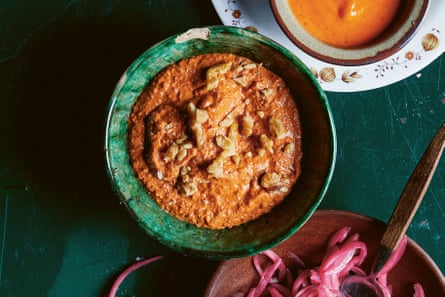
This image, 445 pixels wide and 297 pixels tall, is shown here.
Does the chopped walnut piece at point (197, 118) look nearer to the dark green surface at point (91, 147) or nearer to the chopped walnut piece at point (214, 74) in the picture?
the chopped walnut piece at point (214, 74)

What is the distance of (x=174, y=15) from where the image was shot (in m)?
1.94

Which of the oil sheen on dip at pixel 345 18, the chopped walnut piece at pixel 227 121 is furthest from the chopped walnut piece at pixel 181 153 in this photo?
the oil sheen on dip at pixel 345 18

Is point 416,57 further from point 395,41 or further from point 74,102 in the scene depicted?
point 74,102

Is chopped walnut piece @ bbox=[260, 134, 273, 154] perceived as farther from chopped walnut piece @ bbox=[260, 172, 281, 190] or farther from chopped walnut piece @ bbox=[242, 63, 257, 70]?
chopped walnut piece @ bbox=[242, 63, 257, 70]

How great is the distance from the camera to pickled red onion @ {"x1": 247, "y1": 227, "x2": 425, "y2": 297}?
1.83 metres

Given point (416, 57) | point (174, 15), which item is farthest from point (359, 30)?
point (174, 15)

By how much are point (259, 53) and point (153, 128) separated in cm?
38

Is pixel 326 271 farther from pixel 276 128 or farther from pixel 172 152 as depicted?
pixel 172 152

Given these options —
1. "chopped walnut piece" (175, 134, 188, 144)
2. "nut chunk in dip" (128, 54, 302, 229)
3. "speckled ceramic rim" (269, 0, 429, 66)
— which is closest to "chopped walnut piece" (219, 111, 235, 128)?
"nut chunk in dip" (128, 54, 302, 229)

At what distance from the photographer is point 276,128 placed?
5.38ft

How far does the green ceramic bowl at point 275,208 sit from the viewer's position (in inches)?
64.1

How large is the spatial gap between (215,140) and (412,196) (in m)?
0.63

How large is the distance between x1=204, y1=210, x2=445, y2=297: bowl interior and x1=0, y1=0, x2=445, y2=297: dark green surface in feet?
0.44

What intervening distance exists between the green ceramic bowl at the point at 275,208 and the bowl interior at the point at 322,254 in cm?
14
